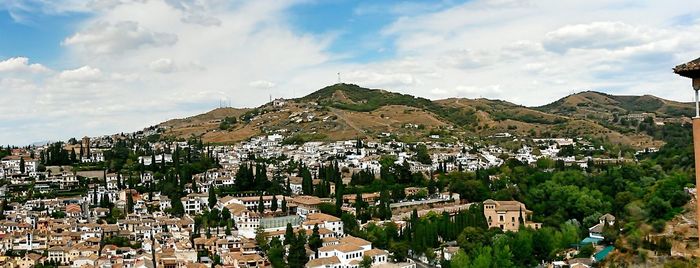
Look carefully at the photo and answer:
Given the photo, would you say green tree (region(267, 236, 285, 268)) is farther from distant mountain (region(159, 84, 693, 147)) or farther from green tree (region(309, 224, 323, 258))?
distant mountain (region(159, 84, 693, 147))

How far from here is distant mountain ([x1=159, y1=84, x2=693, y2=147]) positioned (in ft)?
241

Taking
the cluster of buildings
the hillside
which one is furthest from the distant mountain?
the cluster of buildings

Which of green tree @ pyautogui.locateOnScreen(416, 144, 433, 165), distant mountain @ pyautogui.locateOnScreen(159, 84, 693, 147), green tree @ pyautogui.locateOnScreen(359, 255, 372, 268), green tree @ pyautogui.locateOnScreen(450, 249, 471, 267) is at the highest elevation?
distant mountain @ pyautogui.locateOnScreen(159, 84, 693, 147)

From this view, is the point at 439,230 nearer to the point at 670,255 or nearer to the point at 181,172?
the point at 670,255

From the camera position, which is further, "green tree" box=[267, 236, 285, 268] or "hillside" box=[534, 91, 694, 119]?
"hillside" box=[534, 91, 694, 119]

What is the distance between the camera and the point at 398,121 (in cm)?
7994

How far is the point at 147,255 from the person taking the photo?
29.7m

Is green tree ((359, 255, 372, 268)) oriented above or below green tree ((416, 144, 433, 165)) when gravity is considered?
below

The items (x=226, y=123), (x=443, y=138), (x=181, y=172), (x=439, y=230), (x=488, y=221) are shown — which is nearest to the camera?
(x=439, y=230)

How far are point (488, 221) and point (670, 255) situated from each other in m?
15.0

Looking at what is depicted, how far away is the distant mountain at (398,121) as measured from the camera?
2886 inches

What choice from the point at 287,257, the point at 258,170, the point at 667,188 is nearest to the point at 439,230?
the point at 287,257

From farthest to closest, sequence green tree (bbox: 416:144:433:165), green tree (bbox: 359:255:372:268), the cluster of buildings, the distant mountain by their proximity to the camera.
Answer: the distant mountain → green tree (bbox: 416:144:433:165) → the cluster of buildings → green tree (bbox: 359:255:372:268)

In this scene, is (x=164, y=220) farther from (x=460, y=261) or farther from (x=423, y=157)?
(x=423, y=157)
